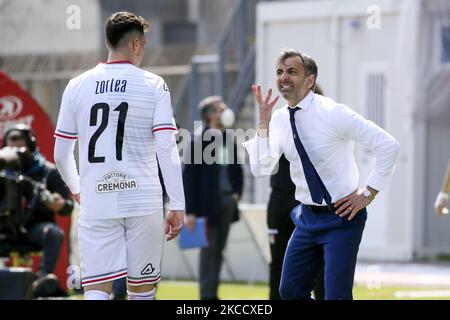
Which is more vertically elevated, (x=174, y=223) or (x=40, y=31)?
(x=40, y=31)

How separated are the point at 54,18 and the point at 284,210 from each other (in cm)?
1888

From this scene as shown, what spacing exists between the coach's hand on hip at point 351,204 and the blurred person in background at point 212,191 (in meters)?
4.48

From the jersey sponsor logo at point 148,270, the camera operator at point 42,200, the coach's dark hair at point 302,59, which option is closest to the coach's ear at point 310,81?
the coach's dark hair at point 302,59

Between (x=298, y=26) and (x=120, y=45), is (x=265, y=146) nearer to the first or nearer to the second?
(x=120, y=45)

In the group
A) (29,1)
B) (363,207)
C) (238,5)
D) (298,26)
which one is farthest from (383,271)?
(29,1)

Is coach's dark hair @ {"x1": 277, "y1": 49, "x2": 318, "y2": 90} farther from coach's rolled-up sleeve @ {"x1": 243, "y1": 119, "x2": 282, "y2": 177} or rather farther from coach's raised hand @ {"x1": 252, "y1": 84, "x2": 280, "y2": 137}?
coach's rolled-up sleeve @ {"x1": 243, "y1": 119, "x2": 282, "y2": 177}

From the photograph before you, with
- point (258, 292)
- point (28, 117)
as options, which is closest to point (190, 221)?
point (258, 292)

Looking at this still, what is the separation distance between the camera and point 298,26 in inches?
725

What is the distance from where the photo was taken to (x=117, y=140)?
7133 mm

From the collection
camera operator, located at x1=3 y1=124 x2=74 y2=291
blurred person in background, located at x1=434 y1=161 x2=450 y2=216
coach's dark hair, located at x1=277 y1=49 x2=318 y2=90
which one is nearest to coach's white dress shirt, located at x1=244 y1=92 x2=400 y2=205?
coach's dark hair, located at x1=277 y1=49 x2=318 y2=90

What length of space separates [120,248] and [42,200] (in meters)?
4.73

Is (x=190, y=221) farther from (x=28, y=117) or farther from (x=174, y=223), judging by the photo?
(x=174, y=223)

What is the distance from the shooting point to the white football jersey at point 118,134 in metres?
7.14

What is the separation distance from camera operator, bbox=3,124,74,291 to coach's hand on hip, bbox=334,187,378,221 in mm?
4860
